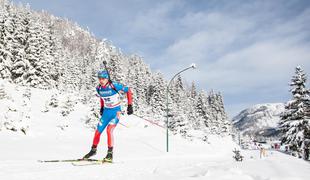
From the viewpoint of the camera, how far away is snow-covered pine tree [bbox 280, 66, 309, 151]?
108 ft

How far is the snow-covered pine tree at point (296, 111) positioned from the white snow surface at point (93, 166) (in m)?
16.5

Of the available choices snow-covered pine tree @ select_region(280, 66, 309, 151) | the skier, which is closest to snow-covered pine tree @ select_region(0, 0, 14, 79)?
snow-covered pine tree @ select_region(280, 66, 309, 151)

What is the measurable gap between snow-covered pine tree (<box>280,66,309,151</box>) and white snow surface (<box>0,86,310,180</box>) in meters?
16.5

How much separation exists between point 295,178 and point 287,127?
3318 cm

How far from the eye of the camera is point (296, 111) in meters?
33.8

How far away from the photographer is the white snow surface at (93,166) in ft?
16.4

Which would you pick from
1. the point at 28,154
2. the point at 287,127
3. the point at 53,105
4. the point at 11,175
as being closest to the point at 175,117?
the point at 287,127

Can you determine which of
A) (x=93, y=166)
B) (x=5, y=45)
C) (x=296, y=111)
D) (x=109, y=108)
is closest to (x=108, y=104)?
(x=109, y=108)

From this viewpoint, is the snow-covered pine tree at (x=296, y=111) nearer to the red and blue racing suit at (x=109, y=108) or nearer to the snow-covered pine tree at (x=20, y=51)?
the red and blue racing suit at (x=109, y=108)

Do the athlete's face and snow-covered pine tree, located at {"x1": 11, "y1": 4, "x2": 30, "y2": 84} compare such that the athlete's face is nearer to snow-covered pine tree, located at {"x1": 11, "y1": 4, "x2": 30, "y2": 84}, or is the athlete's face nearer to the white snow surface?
the white snow surface

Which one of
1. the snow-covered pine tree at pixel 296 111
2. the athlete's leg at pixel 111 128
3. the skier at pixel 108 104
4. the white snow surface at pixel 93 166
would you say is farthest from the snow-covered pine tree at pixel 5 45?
the athlete's leg at pixel 111 128

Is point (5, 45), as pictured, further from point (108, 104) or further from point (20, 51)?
point (108, 104)

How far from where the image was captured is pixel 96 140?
852cm

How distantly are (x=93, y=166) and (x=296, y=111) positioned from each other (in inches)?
1228
